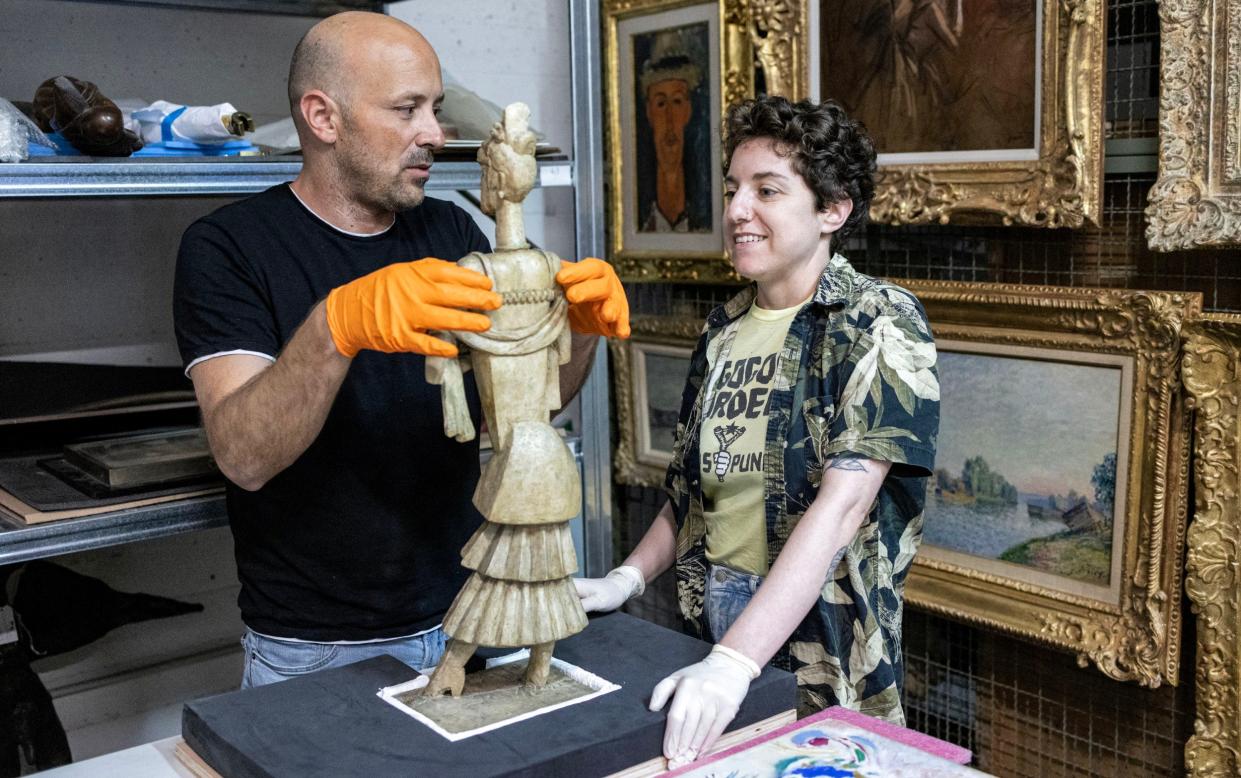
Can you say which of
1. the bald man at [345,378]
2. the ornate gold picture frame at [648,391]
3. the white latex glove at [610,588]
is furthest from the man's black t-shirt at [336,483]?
the ornate gold picture frame at [648,391]

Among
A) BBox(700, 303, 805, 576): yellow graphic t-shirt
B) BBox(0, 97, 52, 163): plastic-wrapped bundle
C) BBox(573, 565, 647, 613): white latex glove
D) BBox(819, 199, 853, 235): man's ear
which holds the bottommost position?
BBox(573, 565, 647, 613): white latex glove

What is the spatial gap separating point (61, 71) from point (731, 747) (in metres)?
1.82

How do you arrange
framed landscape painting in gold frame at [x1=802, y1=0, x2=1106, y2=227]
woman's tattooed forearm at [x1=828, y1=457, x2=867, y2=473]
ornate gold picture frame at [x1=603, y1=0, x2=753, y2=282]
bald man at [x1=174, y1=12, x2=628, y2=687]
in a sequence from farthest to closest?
1. ornate gold picture frame at [x1=603, y1=0, x2=753, y2=282]
2. framed landscape painting in gold frame at [x1=802, y1=0, x2=1106, y2=227]
3. bald man at [x1=174, y1=12, x2=628, y2=687]
4. woman's tattooed forearm at [x1=828, y1=457, x2=867, y2=473]

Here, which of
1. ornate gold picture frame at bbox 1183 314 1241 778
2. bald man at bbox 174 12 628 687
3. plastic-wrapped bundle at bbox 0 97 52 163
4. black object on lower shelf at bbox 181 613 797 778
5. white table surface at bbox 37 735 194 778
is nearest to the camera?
black object on lower shelf at bbox 181 613 797 778

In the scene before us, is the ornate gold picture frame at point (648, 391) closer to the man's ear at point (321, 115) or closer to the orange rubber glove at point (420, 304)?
the man's ear at point (321, 115)

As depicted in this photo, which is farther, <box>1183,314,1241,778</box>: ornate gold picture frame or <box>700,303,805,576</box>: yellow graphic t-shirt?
A: <box>1183,314,1241,778</box>: ornate gold picture frame

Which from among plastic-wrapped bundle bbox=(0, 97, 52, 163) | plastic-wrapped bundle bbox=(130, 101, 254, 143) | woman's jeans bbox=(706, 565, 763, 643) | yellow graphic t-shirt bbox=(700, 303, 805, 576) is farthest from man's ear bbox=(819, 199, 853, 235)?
plastic-wrapped bundle bbox=(0, 97, 52, 163)

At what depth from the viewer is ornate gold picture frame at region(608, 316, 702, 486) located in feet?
9.30

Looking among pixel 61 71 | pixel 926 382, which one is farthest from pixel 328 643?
pixel 61 71

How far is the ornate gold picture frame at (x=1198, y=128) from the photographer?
1.76 meters

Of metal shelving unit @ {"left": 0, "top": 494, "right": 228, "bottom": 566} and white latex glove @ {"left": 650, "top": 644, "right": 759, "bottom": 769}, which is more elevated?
metal shelving unit @ {"left": 0, "top": 494, "right": 228, "bottom": 566}

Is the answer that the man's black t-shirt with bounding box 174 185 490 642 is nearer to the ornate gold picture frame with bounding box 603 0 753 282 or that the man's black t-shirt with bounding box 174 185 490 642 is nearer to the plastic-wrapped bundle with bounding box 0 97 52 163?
the plastic-wrapped bundle with bounding box 0 97 52 163

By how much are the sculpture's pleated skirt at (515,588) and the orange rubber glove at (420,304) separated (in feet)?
0.68

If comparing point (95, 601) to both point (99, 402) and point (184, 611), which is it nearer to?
point (184, 611)
